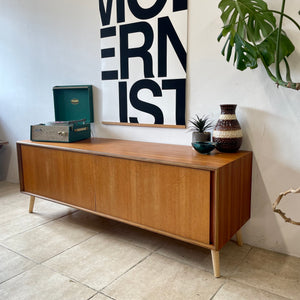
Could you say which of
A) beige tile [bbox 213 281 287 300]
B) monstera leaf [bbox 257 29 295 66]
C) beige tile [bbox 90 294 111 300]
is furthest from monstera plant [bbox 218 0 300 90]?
beige tile [bbox 90 294 111 300]

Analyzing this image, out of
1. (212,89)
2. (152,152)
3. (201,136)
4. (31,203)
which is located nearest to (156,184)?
(152,152)

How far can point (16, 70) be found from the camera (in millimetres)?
3494

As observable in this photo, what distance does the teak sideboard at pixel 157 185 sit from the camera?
175cm

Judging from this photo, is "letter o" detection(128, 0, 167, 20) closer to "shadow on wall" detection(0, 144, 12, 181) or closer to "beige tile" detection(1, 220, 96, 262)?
"beige tile" detection(1, 220, 96, 262)

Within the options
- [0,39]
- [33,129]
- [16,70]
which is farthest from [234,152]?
[0,39]

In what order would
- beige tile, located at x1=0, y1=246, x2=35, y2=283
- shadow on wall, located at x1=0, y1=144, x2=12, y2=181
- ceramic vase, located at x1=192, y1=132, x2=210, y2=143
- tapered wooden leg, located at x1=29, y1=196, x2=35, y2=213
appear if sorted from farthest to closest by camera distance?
shadow on wall, located at x1=0, y1=144, x2=12, y2=181, tapered wooden leg, located at x1=29, y1=196, x2=35, y2=213, ceramic vase, located at x1=192, y1=132, x2=210, y2=143, beige tile, located at x1=0, y1=246, x2=35, y2=283

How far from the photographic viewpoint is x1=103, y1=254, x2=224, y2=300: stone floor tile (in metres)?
1.65

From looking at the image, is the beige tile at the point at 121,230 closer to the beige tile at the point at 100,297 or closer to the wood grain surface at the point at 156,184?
the wood grain surface at the point at 156,184

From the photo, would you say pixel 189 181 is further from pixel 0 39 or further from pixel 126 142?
pixel 0 39

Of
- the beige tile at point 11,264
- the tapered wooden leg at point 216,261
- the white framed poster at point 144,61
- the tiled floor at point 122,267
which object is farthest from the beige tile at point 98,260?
the white framed poster at point 144,61

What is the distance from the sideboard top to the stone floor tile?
671 mm

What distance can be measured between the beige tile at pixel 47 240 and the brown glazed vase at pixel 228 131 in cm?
124

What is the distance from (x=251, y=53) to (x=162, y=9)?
84 centimetres

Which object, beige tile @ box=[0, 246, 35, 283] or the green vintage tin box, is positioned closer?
beige tile @ box=[0, 246, 35, 283]
